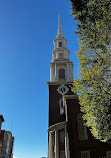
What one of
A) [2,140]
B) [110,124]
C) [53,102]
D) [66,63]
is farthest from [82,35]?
[2,140]

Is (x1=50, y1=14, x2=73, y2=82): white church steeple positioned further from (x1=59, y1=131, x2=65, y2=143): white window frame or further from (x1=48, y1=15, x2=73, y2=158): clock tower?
(x1=59, y1=131, x2=65, y2=143): white window frame

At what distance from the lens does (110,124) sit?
32.9 ft

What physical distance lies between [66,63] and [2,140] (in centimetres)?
4094

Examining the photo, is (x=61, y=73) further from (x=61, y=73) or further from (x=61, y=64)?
(x=61, y=64)

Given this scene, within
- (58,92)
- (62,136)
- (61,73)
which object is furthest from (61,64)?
(62,136)

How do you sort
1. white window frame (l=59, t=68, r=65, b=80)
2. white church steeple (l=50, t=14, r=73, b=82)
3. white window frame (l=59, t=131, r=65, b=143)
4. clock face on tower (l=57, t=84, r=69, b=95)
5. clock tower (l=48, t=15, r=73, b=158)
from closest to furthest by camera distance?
1. clock tower (l=48, t=15, r=73, b=158)
2. white window frame (l=59, t=131, r=65, b=143)
3. clock face on tower (l=57, t=84, r=69, b=95)
4. white church steeple (l=50, t=14, r=73, b=82)
5. white window frame (l=59, t=68, r=65, b=80)

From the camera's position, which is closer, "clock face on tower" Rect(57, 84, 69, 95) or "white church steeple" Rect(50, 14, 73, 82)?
"clock face on tower" Rect(57, 84, 69, 95)

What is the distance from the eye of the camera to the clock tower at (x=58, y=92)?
65.6 ft

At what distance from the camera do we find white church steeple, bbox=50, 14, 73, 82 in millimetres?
28500

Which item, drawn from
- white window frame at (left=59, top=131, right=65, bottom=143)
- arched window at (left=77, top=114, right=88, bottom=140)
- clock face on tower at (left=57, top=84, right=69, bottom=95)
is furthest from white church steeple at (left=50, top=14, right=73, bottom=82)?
arched window at (left=77, top=114, right=88, bottom=140)

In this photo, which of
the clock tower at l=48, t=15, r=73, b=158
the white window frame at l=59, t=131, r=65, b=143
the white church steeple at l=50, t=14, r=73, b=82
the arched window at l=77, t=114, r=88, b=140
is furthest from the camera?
the white church steeple at l=50, t=14, r=73, b=82

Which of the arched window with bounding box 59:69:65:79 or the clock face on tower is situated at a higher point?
the arched window with bounding box 59:69:65:79

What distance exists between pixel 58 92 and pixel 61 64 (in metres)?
6.56

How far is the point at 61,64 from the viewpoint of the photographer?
3006 cm
